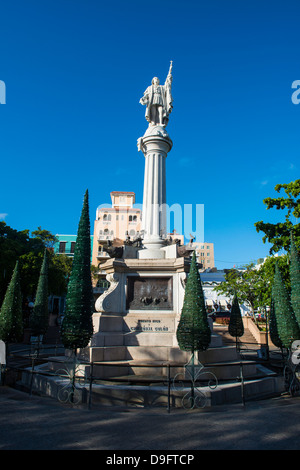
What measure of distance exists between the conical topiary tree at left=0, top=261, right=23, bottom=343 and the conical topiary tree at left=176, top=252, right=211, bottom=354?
525 cm

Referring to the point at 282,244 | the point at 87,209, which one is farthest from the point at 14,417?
the point at 282,244

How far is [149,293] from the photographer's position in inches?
477

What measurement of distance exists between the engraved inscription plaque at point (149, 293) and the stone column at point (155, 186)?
5.46 ft

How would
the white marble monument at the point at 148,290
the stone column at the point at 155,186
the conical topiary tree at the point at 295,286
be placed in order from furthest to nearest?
the stone column at the point at 155,186
the conical topiary tree at the point at 295,286
the white marble monument at the point at 148,290

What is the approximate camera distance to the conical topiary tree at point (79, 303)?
8406mm

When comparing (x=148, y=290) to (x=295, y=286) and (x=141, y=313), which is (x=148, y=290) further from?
(x=295, y=286)

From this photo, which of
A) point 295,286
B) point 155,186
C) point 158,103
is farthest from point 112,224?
point 295,286

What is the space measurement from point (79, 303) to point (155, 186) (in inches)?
293

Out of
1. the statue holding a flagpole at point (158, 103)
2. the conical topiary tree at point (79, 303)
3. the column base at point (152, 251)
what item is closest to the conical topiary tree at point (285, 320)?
the column base at point (152, 251)

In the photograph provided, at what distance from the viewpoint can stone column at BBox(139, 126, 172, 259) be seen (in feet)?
45.9

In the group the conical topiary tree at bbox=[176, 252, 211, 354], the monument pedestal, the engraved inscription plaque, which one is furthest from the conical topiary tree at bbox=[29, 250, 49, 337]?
the conical topiary tree at bbox=[176, 252, 211, 354]

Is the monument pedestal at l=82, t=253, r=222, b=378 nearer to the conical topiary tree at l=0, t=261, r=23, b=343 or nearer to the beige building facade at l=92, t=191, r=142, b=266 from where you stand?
the conical topiary tree at l=0, t=261, r=23, b=343

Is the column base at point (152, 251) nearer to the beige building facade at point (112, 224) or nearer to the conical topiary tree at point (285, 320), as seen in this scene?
the conical topiary tree at point (285, 320)
